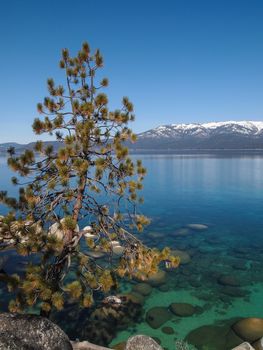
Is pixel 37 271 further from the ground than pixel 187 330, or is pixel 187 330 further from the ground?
pixel 37 271

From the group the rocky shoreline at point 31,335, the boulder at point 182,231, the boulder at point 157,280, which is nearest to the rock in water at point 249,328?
the boulder at point 157,280

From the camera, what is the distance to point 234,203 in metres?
71.9

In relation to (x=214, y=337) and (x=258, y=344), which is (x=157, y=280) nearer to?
(x=214, y=337)

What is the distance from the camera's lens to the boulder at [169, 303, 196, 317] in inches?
903

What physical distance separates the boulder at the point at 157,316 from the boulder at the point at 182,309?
1.82ft

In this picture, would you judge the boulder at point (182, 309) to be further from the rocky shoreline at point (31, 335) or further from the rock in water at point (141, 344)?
the rocky shoreline at point (31, 335)

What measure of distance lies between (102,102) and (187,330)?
16.3 m

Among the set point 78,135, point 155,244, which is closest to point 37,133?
point 78,135

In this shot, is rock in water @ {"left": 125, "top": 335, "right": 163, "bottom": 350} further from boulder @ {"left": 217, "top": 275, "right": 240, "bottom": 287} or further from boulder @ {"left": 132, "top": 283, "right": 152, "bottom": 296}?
boulder @ {"left": 217, "top": 275, "right": 240, "bottom": 287}

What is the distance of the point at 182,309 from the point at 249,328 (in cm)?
496

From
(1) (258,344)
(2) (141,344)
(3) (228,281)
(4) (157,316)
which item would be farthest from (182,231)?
(2) (141,344)

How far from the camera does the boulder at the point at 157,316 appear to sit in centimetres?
2161

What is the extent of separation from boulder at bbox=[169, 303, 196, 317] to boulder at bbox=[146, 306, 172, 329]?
0.56 metres

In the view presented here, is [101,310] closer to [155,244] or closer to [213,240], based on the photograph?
[155,244]
